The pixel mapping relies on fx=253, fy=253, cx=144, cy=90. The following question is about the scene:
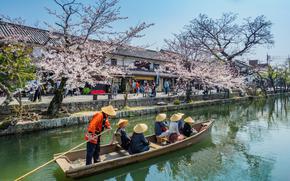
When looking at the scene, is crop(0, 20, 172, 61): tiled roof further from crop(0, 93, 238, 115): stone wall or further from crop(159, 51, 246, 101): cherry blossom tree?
crop(159, 51, 246, 101): cherry blossom tree

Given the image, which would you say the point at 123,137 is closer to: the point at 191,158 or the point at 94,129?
the point at 94,129

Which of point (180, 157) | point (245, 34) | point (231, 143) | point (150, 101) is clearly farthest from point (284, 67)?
point (180, 157)

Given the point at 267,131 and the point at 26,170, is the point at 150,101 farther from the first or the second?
the point at 26,170

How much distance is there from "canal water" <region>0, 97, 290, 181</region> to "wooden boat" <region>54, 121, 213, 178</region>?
0.82 ft

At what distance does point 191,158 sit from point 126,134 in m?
2.63

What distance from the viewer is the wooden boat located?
656 centimetres

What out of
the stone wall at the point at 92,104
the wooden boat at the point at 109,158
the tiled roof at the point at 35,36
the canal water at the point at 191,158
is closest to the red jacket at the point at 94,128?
the wooden boat at the point at 109,158

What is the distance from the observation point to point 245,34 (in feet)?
108

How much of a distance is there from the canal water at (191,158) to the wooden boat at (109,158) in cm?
25

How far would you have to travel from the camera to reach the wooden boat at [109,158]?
21.5ft

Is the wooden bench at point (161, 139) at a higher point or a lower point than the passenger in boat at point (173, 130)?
→ lower

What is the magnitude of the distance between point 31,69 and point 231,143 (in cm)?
1175

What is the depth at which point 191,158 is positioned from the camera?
9281 millimetres

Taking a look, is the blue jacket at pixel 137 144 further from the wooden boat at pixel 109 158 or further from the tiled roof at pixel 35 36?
the tiled roof at pixel 35 36
